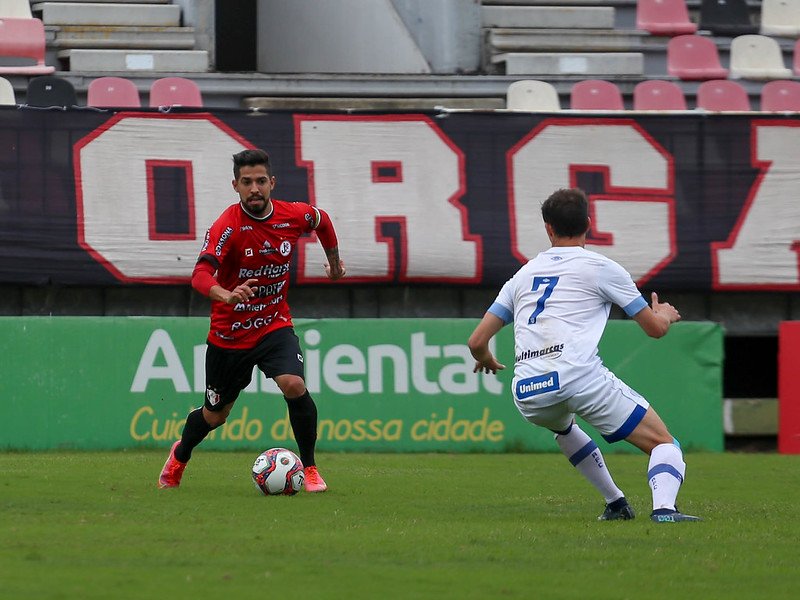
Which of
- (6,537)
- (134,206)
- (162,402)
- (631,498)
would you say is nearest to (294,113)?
(134,206)

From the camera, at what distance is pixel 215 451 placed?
495 inches

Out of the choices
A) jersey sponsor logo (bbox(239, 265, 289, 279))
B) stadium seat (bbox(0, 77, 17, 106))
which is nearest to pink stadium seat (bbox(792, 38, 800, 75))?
stadium seat (bbox(0, 77, 17, 106))

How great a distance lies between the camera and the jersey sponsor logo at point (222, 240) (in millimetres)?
8211

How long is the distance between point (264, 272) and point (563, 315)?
2.24m

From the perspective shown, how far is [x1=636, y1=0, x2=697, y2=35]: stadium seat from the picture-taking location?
19438 mm

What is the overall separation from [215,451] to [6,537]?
645cm

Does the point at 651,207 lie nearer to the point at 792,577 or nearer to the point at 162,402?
the point at 162,402

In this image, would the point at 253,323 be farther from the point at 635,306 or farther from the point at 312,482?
the point at 635,306

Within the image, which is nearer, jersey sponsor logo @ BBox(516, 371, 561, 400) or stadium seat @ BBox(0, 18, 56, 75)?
jersey sponsor logo @ BBox(516, 371, 561, 400)

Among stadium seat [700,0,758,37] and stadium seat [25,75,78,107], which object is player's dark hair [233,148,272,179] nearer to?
stadium seat [25,75,78,107]

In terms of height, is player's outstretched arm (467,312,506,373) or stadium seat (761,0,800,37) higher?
stadium seat (761,0,800,37)

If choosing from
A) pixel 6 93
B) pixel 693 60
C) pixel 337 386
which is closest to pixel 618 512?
pixel 337 386

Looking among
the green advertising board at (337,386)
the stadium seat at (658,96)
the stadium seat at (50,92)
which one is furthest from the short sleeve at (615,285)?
the stadium seat at (658,96)

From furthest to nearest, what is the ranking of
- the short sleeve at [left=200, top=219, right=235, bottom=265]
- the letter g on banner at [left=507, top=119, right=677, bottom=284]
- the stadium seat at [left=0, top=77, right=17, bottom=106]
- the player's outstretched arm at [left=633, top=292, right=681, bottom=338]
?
the stadium seat at [left=0, top=77, right=17, bottom=106] < the letter g on banner at [left=507, top=119, right=677, bottom=284] < the short sleeve at [left=200, top=219, right=235, bottom=265] < the player's outstretched arm at [left=633, top=292, right=681, bottom=338]
